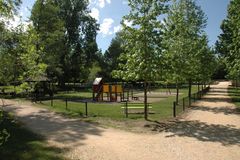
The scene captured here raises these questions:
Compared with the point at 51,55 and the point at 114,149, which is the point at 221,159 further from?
the point at 51,55

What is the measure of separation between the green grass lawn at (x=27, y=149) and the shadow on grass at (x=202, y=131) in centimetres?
552

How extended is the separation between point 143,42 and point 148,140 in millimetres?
6879

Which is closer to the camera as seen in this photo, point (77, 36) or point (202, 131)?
point (202, 131)

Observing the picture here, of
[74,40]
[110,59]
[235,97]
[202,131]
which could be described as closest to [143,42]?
[202,131]

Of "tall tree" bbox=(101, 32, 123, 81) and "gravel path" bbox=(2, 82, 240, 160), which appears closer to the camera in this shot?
"gravel path" bbox=(2, 82, 240, 160)

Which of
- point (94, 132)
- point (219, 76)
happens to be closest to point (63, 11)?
point (94, 132)

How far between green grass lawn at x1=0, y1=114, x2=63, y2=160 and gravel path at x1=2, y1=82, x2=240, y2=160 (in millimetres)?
505

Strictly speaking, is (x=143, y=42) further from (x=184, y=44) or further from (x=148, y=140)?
(x=184, y=44)

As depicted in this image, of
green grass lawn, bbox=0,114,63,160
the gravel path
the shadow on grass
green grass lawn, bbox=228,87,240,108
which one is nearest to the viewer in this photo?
green grass lawn, bbox=0,114,63,160

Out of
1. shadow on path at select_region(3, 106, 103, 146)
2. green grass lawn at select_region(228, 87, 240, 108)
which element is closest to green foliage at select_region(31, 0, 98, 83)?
green grass lawn at select_region(228, 87, 240, 108)

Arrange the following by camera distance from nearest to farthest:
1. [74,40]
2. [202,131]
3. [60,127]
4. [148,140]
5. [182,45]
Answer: [148,140] < [202,131] < [60,127] < [182,45] < [74,40]

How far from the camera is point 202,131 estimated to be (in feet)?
50.4

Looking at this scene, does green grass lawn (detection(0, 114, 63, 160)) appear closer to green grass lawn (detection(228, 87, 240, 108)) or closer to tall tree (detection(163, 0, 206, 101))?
tall tree (detection(163, 0, 206, 101))

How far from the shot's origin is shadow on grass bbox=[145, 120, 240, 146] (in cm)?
1355
